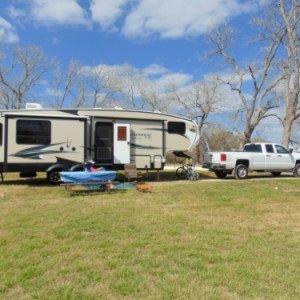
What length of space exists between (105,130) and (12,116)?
3.53 metres

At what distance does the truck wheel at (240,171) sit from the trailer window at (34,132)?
8389 millimetres

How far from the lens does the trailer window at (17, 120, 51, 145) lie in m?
15.0

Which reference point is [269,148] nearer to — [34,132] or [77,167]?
[77,167]

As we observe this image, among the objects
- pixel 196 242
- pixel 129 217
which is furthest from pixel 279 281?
pixel 129 217

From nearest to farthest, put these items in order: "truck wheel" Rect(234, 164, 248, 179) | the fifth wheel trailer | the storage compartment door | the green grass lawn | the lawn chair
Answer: the green grass lawn, the fifth wheel trailer, the lawn chair, the storage compartment door, "truck wheel" Rect(234, 164, 248, 179)

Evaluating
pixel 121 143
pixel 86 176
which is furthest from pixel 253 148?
pixel 86 176

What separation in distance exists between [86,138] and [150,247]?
939cm

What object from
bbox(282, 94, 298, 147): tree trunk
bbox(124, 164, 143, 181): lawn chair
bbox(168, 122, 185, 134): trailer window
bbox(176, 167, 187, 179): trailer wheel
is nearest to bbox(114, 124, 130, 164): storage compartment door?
bbox(124, 164, 143, 181): lawn chair

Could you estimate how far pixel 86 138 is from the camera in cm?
1577

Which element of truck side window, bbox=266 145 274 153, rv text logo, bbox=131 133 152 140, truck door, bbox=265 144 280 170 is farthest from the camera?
truck side window, bbox=266 145 274 153

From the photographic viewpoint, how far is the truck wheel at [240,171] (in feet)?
60.6

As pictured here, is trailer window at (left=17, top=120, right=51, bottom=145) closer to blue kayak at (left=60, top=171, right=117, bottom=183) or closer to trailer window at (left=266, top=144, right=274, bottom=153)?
blue kayak at (left=60, top=171, right=117, bottom=183)

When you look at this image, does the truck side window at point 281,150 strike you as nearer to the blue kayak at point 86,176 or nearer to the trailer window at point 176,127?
the trailer window at point 176,127

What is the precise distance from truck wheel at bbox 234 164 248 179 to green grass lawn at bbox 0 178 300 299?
6.16 metres
